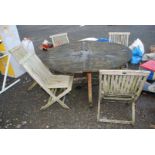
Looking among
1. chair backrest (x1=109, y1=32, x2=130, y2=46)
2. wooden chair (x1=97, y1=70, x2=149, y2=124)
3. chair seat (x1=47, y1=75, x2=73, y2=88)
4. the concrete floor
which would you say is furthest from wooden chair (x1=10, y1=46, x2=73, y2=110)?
chair backrest (x1=109, y1=32, x2=130, y2=46)

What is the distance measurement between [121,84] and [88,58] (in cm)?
92

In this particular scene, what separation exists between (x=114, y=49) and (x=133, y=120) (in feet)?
4.80

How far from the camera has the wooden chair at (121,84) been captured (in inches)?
77.7

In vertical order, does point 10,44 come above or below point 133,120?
above

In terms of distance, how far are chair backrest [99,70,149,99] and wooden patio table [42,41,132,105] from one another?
36cm

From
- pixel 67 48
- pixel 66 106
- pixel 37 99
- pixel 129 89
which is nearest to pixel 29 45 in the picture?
pixel 67 48

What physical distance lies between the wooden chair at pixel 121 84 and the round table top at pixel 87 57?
1.22 ft

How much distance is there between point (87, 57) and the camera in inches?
114

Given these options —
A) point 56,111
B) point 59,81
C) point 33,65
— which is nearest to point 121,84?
point 59,81

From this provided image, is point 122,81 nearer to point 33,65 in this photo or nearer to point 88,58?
point 88,58

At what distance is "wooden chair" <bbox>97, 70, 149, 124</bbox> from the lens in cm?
197

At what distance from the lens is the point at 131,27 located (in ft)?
25.6

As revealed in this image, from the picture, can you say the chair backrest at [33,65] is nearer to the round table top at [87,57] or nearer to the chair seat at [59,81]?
the chair seat at [59,81]

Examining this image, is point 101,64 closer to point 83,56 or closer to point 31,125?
point 83,56
